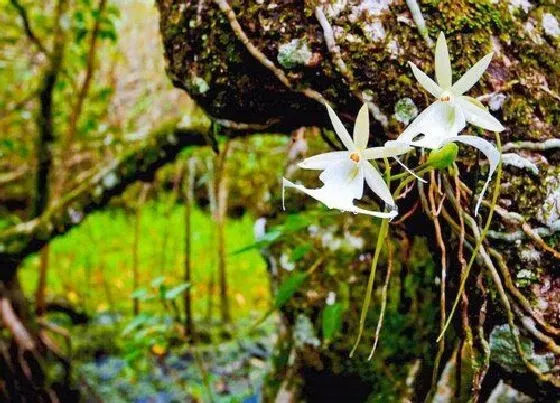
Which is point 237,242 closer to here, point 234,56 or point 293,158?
point 293,158

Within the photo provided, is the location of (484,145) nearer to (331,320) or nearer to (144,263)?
(331,320)

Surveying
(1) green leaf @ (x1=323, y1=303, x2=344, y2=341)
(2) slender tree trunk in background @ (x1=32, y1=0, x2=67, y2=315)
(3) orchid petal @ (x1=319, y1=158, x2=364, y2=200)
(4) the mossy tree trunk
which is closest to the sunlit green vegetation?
(2) slender tree trunk in background @ (x1=32, y1=0, x2=67, y2=315)

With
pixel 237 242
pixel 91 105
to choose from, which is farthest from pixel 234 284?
pixel 91 105

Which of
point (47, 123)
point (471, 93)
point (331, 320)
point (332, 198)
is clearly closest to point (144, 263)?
point (47, 123)

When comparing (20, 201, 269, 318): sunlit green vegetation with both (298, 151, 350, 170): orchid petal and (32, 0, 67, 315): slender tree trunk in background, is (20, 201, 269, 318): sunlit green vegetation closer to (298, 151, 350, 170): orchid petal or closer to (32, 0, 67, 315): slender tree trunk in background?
(32, 0, 67, 315): slender tree trunk in background

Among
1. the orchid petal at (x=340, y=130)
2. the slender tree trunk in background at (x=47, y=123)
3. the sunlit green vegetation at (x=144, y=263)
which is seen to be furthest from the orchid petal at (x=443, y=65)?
the sunlit green vegetation at (x=144, y=263)

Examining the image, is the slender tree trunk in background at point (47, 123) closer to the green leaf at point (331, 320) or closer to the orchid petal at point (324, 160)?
the green leaf at point (331, 320)
